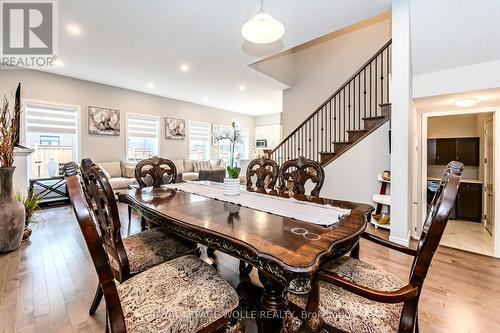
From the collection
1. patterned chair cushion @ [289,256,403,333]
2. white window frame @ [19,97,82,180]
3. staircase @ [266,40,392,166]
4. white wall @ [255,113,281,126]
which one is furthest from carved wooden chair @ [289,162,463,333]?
white wall @ [255,113,281,126]

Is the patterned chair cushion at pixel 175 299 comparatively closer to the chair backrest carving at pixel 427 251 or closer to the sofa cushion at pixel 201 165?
the chair backrest carving at pixel 427 251

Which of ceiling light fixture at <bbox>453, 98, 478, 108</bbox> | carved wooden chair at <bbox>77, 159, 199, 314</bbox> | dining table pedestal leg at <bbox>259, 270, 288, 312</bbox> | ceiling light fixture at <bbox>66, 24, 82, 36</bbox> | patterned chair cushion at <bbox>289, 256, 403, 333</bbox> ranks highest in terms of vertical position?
ceiling light fixture at <bbox>66, 24, 82, 36</bbox>

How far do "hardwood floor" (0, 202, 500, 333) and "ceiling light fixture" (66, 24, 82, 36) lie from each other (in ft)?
9.61

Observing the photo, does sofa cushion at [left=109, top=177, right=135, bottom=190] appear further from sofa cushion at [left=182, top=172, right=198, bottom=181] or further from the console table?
sofa cushion at [left=182, top=172, right=198, bottom=181]

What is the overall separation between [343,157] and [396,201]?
1304 millimetres

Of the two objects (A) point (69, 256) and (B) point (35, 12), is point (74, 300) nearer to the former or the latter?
(A) point (69, 256)

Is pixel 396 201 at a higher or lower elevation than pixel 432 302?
higher

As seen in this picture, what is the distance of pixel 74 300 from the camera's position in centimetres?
177

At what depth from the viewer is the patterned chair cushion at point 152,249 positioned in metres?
1.48

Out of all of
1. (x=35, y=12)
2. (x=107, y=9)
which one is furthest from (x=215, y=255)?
(x=35, y=12)

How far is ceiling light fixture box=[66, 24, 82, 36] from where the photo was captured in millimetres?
3222

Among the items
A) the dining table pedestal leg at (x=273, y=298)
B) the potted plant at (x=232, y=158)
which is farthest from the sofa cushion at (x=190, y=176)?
the dining table pedestal leg at (x=273, y=298)

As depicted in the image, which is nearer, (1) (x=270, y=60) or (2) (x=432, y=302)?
(2) (x=432, y=302)

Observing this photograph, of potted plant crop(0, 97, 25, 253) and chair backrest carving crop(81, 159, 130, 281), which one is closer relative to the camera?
chair backrest carving crop(81, 159, 130, 281)
